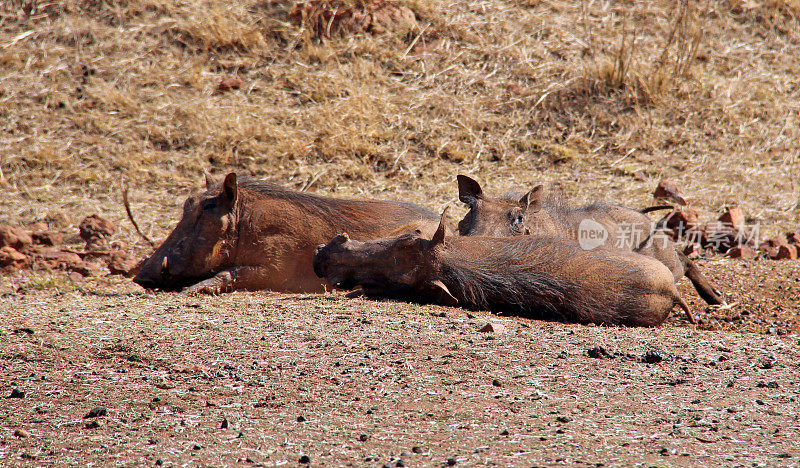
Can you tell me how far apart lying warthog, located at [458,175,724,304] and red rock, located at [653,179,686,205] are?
139cm

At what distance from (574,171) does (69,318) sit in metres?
5.11

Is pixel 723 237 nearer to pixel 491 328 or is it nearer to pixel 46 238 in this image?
pixel 491 328

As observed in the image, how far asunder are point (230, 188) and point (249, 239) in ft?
1.08

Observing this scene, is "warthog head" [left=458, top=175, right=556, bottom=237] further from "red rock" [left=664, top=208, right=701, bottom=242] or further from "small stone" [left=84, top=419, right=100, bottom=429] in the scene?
"small stone" [left=84, top=419, right=100, bottom=429]

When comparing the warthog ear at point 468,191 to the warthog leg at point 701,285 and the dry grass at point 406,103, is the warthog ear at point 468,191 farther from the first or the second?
the dry grass at point 406,103

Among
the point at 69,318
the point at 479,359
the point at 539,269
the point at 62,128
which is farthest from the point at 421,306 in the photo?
the point at 62,128

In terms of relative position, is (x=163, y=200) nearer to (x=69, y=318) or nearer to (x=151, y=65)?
(x=151, y=65)

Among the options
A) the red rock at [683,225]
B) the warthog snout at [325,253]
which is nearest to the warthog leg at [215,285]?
the warthog snout at [325,253]

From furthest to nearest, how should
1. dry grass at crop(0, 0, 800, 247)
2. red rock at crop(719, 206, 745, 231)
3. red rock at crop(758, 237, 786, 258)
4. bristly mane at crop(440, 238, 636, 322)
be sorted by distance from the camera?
dry grass at crop(0, 0, 800, 247)
red rock at crop(719, 206, 745, 231)
red rock at crop(758, 237, 786, 258)
bristly mane at crop(440, 238, 636, 322)

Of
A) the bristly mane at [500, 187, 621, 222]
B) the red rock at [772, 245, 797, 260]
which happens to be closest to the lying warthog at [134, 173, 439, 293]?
the bristly mane at [500, 187, 621, 222]

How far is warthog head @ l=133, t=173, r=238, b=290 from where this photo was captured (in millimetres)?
5102

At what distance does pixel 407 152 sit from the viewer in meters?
8.02

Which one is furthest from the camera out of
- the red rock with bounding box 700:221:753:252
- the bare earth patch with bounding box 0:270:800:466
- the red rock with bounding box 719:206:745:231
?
the red rock with bounding box 719:206:745:231

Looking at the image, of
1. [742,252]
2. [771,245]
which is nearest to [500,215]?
[742,252]
